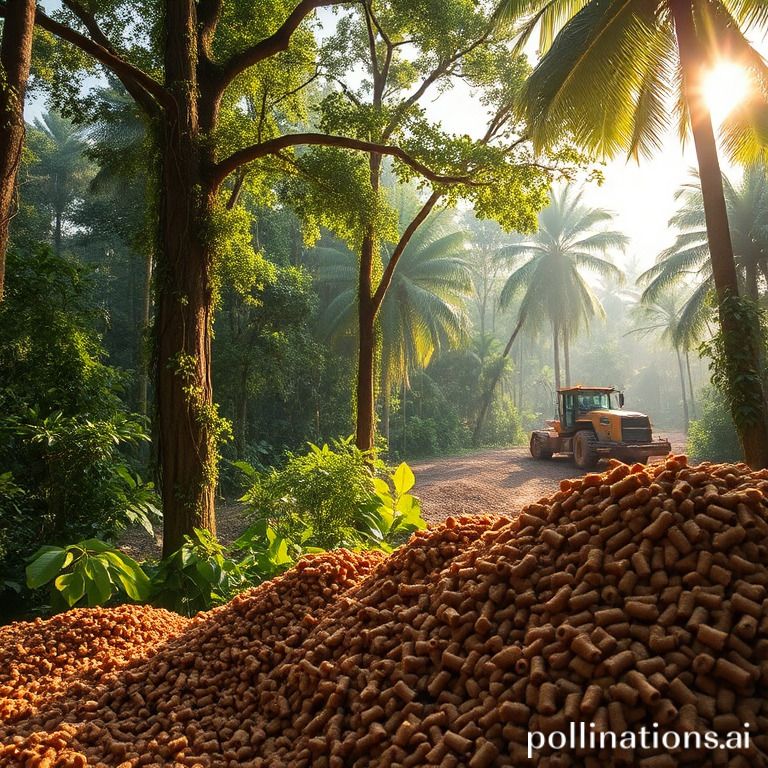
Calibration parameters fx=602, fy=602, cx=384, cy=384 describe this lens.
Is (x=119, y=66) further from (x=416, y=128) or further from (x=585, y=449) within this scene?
(x=585, y=449)

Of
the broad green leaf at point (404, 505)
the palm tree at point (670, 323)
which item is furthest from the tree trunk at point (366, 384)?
the palm tree at point (670, 323)

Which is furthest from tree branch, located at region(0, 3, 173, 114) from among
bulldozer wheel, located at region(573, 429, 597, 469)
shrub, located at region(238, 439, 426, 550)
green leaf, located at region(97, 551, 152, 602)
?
bulldozer wheel, located at region(573, 429, 597, 469)

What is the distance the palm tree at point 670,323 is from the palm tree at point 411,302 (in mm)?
6728

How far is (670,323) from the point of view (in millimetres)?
29609

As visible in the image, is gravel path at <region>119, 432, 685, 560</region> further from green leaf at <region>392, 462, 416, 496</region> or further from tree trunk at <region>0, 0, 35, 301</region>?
tree trunk at <region>0, 0, 35, 301</region>

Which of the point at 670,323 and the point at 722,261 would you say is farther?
the point at 670,323

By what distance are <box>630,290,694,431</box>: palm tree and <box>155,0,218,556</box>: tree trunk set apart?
1814 cm

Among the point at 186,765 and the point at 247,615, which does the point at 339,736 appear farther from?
the point at 247,615

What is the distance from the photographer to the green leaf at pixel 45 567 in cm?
360

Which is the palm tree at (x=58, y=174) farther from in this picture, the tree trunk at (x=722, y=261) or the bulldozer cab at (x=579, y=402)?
the tree trunk at (x=722, y=261)

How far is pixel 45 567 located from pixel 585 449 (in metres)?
11.5

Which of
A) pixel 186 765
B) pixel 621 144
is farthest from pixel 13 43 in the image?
pixel 621 144

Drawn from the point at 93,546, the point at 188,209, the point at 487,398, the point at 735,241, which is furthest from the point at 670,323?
the point at 93,546

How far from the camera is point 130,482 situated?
5.16 meters
